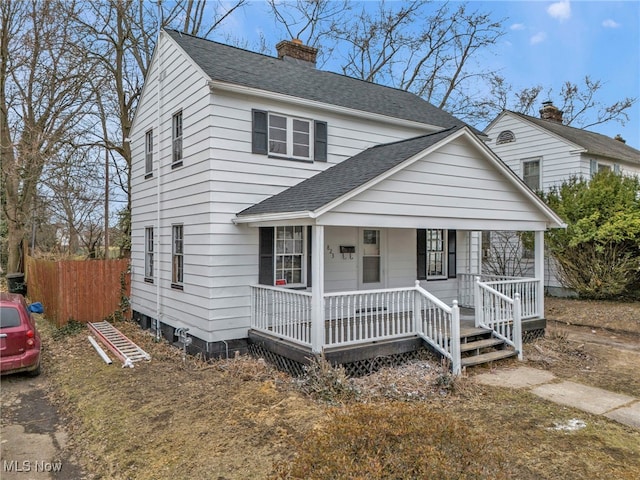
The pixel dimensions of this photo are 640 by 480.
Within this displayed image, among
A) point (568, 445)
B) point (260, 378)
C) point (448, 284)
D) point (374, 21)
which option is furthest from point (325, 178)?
point (374, 21)

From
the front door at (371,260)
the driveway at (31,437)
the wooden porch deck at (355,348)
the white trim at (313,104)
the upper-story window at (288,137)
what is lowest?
the driveway at (31,437)

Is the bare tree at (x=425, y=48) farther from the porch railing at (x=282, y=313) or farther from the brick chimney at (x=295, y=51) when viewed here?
the porch railing at (x=282, y=313)

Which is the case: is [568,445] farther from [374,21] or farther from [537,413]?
[374,21]

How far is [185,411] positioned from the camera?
5.77 metres

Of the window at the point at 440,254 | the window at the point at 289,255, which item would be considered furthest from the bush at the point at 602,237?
the window at the point at 289,255

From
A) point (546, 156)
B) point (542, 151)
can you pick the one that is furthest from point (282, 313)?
point (542, 151)

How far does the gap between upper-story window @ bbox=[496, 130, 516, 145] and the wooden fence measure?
15689 mm

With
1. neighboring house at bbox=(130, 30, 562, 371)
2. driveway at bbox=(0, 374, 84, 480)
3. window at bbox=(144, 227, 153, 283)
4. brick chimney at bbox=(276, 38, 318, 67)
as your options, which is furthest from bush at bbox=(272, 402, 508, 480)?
brick chimney at bbox=(276, 38, 318, 67)

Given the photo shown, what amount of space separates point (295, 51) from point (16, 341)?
386 inches

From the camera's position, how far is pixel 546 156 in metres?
17.0

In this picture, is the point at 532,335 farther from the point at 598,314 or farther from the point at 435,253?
the point at 598,314

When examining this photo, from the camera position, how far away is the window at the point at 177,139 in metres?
9.70

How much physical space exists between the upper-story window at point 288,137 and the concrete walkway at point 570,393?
555 centimetres

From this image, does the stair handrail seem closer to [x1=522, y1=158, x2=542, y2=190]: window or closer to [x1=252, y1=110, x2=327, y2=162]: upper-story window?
[x1=252, y1=110, x2=327, y2=162]: upper-story window
